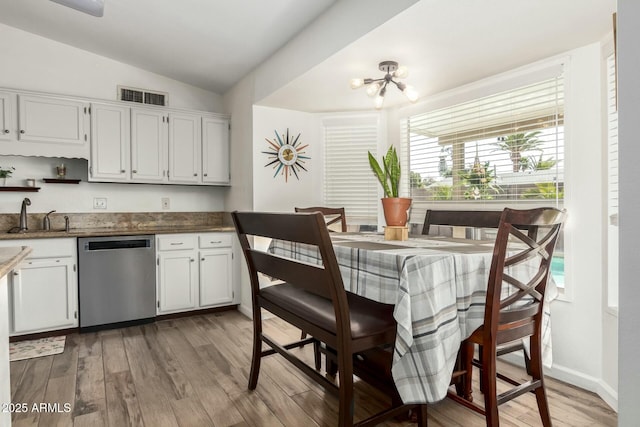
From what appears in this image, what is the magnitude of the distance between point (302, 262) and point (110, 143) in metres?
2.91

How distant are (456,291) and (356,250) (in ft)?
1.47

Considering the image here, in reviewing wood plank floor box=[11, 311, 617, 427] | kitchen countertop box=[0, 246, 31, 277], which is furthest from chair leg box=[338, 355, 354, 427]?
kitchen countertop box=[0, 246, 31, 277]

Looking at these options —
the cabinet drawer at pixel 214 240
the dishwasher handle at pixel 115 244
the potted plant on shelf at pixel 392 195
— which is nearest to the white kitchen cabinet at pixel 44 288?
the dishwasher handle at pixel 115 244

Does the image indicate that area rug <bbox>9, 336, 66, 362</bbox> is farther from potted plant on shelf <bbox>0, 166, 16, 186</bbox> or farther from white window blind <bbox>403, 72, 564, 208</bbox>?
white window blind <bbox>403, 72, 564, 208</bbox>

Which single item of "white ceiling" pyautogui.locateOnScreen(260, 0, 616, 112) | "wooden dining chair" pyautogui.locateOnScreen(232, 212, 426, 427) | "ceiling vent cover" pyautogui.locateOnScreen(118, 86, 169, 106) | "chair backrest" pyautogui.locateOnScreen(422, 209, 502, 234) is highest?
"ceiling vent cover" pyautogui.locateOnScreen(118, 86, 169, 106)

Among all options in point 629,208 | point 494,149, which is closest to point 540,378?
point 629,208

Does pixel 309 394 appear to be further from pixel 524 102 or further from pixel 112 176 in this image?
pixel 112 176

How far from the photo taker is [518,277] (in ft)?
5.59

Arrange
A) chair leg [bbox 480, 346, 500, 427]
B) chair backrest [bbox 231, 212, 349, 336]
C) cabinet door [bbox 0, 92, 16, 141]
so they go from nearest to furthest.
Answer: chair backrest [bbox 231, 212, 349, 336]
chair leg [bbox 480, 346, 500, 427]
cabinet door [bbox 0, 92, 16, 141]

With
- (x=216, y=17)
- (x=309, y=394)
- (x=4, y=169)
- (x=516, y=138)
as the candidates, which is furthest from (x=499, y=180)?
(x=4, y=169)

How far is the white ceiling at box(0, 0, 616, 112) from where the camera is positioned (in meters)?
1.97

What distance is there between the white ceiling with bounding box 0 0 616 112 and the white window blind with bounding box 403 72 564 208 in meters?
0.24

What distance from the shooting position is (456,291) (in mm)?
1517

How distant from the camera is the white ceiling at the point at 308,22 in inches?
77.5
